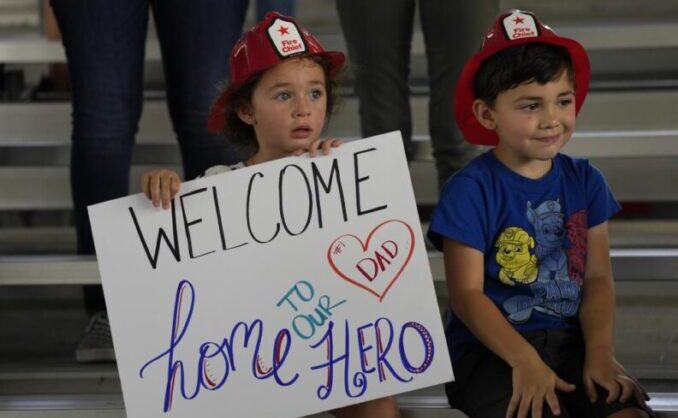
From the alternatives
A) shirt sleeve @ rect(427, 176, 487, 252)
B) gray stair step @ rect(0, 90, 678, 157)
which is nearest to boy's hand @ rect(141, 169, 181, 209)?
shirt sleeve @ rect(427, 176, 487, 252)

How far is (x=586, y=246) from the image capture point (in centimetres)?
179

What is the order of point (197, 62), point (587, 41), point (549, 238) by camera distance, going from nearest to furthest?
point (549, 238), point (197, 62), point (587, 41)

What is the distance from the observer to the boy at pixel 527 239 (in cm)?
169

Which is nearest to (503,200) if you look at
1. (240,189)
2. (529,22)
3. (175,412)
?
(529,22)

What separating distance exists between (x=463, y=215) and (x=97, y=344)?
0.73 m

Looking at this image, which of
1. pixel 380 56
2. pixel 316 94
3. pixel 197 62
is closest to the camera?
pixel 316 94

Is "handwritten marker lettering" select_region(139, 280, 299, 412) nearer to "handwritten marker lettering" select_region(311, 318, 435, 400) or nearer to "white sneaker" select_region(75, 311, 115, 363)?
"handwritten marker lettering" select_region(311, 318, 435, 400)

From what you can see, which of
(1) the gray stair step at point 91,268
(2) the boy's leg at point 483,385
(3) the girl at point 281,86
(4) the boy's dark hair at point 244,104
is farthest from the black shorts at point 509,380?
(4) the boy's dark hair at point 244,104

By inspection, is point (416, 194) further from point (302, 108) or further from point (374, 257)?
point (374, 257)

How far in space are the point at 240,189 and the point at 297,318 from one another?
0.18 meters

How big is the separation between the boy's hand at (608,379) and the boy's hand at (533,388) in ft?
0.12

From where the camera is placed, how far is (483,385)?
5.56 ft

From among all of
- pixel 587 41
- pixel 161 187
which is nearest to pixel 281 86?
pixel 161 187

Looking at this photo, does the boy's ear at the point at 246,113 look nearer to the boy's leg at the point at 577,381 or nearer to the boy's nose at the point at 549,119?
the boy's nose at the point at 549,119
